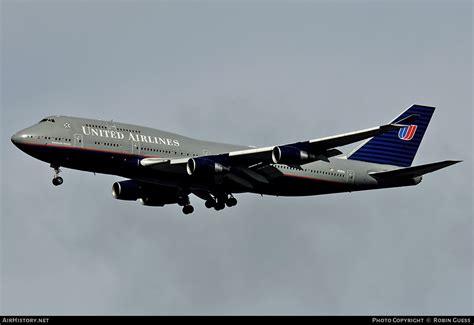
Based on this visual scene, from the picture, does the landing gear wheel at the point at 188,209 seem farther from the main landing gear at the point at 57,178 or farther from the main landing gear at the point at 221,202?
the main landing gear at the point at 57,178

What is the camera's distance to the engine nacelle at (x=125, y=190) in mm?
70375

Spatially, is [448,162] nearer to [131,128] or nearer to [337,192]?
[337,192]

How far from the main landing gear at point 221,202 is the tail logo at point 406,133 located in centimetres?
1476

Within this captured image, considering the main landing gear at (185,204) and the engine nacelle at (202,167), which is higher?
the engine nacelle at (202,167)

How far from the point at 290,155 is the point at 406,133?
17.0 m

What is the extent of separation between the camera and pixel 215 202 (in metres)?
68.7

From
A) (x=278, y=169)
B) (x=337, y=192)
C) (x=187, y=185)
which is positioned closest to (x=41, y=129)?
(x=187, y=185)

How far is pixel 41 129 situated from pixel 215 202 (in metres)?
13.2

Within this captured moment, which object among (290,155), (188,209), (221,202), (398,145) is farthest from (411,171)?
(188,209)

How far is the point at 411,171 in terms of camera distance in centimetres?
6750

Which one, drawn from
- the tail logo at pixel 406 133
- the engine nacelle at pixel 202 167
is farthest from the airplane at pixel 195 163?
the tail logo at pixel 406 133

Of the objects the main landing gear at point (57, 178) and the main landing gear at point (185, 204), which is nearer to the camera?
the main landing gear at point (57, 178)
